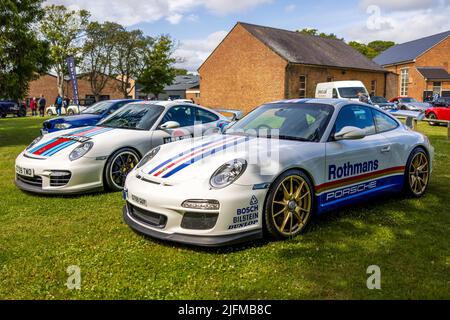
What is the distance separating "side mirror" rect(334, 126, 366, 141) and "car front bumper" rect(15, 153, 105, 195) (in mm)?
3360

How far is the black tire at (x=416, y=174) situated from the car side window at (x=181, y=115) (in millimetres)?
3581

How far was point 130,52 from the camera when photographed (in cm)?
4541

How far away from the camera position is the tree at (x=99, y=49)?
1725 inches

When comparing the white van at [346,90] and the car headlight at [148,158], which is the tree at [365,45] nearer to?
the white van at [346,90]

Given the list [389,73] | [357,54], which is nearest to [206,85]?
[357,54]

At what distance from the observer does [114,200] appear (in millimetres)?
5500

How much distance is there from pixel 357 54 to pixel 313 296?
4311cm

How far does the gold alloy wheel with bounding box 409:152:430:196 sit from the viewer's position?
5547 mm

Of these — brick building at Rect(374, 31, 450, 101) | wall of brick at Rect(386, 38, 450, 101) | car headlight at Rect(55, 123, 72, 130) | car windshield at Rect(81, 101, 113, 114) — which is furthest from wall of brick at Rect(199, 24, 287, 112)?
car headlight at Rect(55, 123, 72, 130)

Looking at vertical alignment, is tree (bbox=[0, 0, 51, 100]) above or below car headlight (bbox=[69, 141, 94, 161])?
above

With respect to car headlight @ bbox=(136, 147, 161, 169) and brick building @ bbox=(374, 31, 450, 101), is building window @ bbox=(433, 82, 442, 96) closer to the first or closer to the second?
brick building @ bbox=(374, 31, 450, 101)

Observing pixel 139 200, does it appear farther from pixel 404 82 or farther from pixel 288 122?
pixel 404 82

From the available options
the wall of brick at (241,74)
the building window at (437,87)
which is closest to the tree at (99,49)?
the wall of brick at (241,74)
